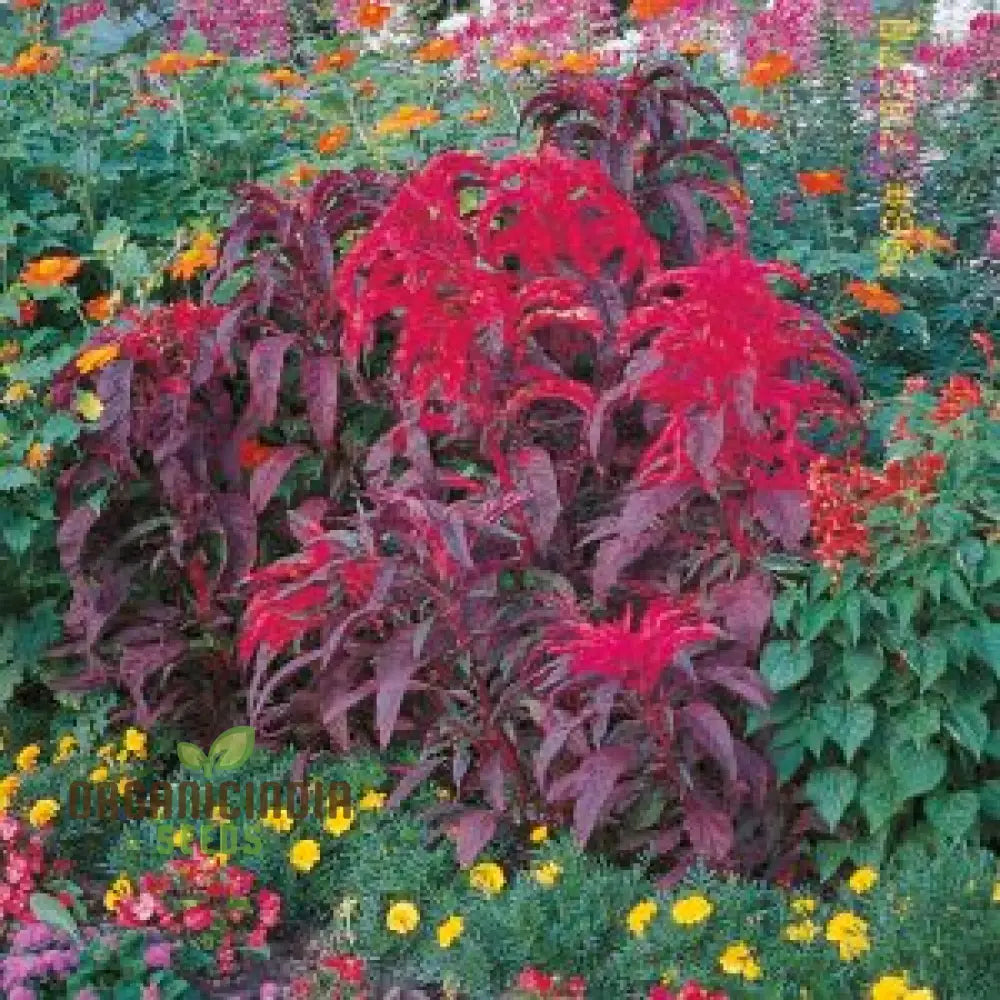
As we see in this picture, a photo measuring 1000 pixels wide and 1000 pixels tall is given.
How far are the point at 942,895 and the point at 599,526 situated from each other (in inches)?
39.3

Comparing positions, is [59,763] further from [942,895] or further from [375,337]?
[942,895]

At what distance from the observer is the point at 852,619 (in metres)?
3.41

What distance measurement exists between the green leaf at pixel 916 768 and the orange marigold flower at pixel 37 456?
6.10 feet

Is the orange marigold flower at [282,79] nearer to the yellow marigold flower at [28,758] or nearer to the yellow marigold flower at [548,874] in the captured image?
the yellow marigold flower at [28,758]

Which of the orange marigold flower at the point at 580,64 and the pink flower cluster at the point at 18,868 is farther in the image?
the orange marigold flower at the point at 580,64

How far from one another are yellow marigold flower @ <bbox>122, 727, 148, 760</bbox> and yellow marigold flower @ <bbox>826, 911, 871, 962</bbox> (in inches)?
64.6

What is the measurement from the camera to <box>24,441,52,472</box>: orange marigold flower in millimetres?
4223

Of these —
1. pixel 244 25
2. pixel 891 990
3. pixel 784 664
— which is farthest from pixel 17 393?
pixel 244 25

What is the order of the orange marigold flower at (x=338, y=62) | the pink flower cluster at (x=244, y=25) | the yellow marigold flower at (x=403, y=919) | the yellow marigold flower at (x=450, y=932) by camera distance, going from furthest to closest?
the pink flower cluster at (x=244, y=25) → the orange marigold flower at (x=338, y=62) → the yellow marigold flower at (x=403, y=919) → the yellow marigold flower at (x=450, y=932)

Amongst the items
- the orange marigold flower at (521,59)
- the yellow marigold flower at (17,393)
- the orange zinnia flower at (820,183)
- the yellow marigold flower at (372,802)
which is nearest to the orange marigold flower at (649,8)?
the orange marigold flower at (521,59)

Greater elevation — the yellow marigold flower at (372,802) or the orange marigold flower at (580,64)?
the orange marigold flower at (580,64)

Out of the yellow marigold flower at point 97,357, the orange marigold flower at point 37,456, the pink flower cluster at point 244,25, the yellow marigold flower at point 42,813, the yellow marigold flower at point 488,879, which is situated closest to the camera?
the yellow marigold flower at point 488,879

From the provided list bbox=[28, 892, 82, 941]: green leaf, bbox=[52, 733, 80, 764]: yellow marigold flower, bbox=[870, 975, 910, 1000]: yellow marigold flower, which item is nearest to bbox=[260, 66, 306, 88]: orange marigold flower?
bbox=[52, 733, 80, 764]: yellow marigold flower

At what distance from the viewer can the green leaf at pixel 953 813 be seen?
348cm
